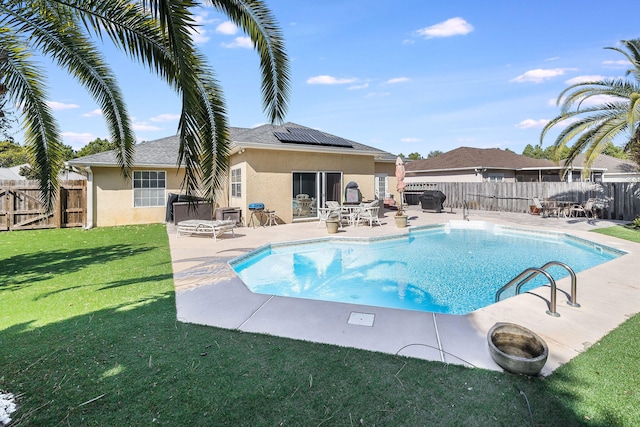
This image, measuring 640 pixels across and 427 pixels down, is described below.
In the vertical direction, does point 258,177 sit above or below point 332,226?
above

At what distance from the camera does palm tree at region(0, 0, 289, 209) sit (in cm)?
420

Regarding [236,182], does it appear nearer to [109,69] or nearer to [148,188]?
[148,188]

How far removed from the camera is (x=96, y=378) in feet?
9.38

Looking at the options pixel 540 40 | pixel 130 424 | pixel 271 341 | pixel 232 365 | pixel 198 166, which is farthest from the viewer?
pixel 540 40

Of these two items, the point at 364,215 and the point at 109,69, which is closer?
the point at 109,69

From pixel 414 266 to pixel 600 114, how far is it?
10.5 metres

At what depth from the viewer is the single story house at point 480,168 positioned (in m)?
24.8

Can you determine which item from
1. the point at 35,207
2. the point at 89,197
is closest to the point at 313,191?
the point at 89,197

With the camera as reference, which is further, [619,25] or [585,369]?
[619,25]

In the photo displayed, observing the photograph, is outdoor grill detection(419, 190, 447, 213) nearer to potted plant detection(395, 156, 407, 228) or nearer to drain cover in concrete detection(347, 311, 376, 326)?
potted plant detection(395, 156, 407, 228)

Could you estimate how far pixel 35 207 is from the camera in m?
14.1

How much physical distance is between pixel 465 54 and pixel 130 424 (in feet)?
56.5

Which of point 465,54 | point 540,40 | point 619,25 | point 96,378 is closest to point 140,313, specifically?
point 96,378

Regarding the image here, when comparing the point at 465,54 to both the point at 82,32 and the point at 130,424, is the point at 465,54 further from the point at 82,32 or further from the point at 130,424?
the point at 130,424
